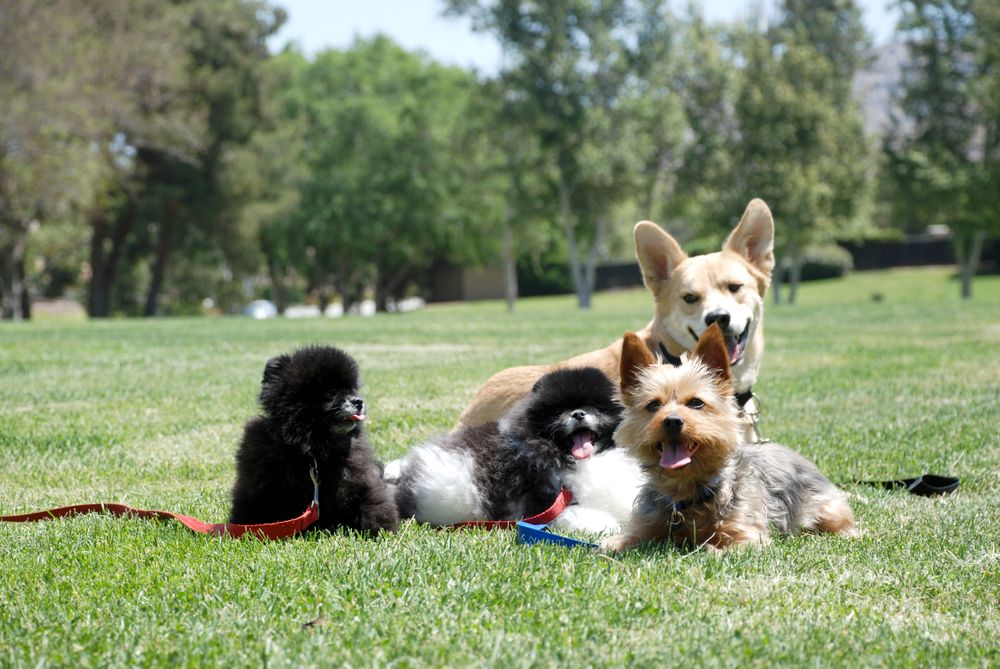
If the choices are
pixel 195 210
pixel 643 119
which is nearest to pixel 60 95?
pixel 195 210

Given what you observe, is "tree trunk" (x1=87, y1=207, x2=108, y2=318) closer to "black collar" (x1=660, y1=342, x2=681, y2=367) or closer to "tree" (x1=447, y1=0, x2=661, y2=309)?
"tree" (x1=447, y1=0, x2=661, y2=309)

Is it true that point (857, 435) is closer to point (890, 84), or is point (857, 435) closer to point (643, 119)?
point (643, 119)

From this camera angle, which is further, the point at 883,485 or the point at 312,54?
the point at 312,54

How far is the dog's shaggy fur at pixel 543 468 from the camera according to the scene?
552 cm

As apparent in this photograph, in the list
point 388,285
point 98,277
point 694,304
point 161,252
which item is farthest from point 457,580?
point 388,285

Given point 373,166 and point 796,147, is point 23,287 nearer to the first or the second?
point 373,166

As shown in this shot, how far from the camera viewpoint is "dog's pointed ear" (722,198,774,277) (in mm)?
7258

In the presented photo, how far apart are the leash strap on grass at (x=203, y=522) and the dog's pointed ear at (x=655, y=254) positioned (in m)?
3.39

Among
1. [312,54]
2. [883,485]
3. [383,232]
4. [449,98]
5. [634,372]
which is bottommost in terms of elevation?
[883,485]

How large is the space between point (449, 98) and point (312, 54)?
12.7m

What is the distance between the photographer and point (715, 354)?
4848 mm

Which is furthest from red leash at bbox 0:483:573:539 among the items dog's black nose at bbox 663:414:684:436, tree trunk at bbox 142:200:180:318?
tree trunk at bbox 142:200:180:318

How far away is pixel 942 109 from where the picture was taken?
153 ft

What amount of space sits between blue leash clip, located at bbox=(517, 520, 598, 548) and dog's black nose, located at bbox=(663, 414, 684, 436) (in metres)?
A: 0.77
